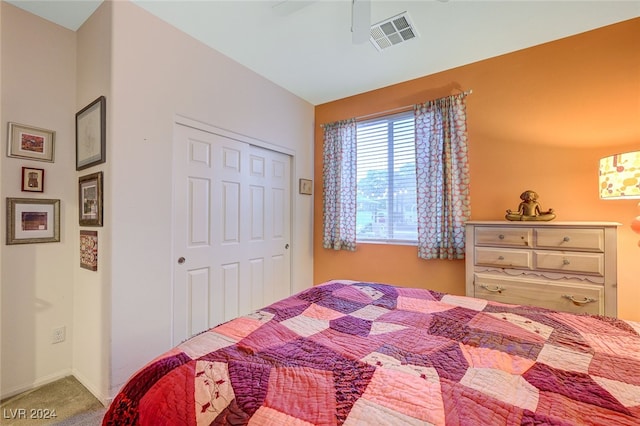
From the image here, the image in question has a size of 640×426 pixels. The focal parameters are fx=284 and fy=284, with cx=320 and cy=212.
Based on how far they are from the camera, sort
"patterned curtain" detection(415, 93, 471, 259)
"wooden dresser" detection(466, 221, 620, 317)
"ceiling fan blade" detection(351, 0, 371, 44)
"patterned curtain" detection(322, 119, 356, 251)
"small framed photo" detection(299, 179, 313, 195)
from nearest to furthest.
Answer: "ceiling fan blade" detection(351, 0, 371, 44) → "wooden dresser" detection(466, 221, 620, 317) → "patterned curtain" detection(415, 93, 471, 259) → "patterned curtain" detection(322, 119, 356, 251) → "small framed photo" detection(299, 179, 313, 195)

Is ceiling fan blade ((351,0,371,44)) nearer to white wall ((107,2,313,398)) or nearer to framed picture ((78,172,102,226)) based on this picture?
white wall ((107,2,313,398))

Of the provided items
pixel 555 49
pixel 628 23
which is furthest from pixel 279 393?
pixel 628 23

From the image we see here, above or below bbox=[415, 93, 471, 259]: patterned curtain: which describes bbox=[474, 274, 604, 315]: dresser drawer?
below

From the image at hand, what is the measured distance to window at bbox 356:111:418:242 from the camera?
299 centimetres

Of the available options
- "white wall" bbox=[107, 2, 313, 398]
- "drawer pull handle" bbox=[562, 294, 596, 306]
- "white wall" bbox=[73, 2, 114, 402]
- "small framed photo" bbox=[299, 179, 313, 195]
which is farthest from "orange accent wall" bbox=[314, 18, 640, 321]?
"white wall" bbox=[73, 2, 114, 402]

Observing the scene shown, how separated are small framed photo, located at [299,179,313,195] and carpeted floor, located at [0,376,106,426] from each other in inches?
98.9

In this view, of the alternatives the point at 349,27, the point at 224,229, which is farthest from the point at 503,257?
the point at 224,229

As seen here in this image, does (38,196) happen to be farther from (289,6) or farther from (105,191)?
(289,6)

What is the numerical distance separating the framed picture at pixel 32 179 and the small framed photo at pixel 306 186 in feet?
7.33

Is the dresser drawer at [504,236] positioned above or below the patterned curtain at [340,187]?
below

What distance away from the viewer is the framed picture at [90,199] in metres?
1.88

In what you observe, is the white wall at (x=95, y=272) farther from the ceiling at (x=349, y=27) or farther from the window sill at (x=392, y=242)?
the window sill at (x=392, y=242)

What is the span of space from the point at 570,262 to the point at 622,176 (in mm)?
599

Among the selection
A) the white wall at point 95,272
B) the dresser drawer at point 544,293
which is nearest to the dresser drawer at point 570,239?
the dresser drawer at point 544,293
